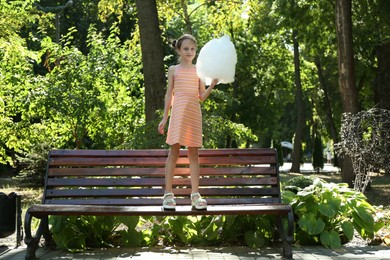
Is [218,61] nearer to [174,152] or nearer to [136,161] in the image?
[174,152]

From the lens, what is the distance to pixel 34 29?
3928 centimetres

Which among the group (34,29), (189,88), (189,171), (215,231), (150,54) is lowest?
(215,231)

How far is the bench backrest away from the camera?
347 inches

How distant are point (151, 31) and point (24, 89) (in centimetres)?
845

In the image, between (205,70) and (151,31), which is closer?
(205,70)

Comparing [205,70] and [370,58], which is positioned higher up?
[370,58]

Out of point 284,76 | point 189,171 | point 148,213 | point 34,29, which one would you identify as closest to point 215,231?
point 189,171

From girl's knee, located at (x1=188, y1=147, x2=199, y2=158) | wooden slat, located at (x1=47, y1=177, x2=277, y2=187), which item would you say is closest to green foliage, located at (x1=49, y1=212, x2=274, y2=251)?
wooden slat, located at (x1=47, y1=177, x2=277, y2=187)

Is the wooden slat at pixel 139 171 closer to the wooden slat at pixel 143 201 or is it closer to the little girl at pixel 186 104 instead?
the wooden slat at pixel 143 201

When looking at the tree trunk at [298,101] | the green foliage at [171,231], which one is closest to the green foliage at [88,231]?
the green foliage at [171,231]

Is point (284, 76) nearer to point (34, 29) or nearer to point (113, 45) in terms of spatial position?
point (34, 29)

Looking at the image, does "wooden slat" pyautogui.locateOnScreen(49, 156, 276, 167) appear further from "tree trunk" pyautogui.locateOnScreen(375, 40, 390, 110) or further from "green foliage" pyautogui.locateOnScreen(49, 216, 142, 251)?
"tree trunk" pyautogui.locateOnScreen(375, 40, 390, 110)

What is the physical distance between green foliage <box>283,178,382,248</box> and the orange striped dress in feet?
5.47

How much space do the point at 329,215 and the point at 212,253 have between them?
148 cm
